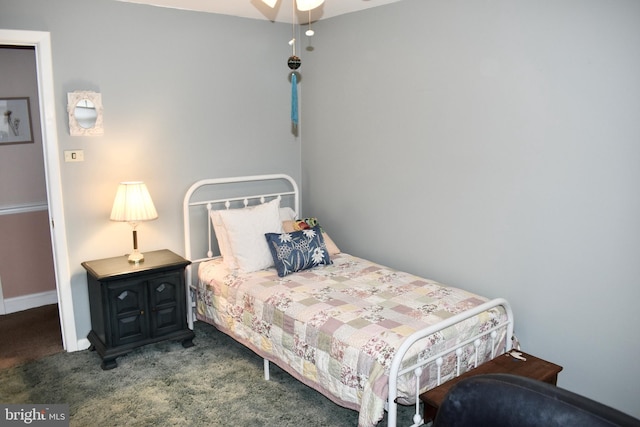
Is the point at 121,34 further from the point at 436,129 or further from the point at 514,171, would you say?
the point at 514,171

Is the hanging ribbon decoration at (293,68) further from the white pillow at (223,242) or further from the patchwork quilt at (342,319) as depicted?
the patchwork quilt at (342,319)

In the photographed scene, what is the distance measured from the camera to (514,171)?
302cm

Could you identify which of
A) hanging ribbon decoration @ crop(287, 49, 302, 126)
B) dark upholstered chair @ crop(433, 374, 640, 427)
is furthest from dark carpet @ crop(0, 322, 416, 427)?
hanging ribbon decoration @ crop(287, 49, 302, 126)

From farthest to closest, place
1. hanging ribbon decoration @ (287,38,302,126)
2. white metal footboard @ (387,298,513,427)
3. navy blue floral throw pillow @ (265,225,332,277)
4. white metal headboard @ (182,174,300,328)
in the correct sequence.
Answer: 1. white metal headboard @ (182,174,300,328)
2. navy blue floral throw pillow @ (265,225,332,277)
3. hanging ribbon decoration @ (287,38,302,126)
4. white metal footboard @ (387,298,513,427)

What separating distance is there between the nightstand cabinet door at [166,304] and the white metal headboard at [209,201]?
31cm

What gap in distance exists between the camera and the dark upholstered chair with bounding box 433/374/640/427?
1235 millimetres

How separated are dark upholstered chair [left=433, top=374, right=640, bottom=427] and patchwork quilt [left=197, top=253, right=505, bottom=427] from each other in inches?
38.5

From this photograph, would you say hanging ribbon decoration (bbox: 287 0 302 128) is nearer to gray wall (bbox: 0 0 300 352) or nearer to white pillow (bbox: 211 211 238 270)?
gray wall (bbox: 0 0 300 352)

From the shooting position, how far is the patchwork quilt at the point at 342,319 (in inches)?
99.3

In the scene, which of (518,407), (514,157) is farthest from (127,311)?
(518,407)

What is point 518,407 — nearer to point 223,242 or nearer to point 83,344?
point 223,242

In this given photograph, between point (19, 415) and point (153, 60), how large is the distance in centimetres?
239

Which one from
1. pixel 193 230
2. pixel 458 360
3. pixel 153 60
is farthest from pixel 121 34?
pixel 458 360

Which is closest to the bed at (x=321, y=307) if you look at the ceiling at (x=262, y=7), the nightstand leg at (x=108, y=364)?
the nightstand leg at (x=108, y=364)
